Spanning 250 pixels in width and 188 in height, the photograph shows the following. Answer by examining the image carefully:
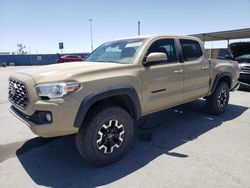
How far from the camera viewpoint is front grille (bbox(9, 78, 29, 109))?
10.5ft

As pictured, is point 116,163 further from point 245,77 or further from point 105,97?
point 245,77

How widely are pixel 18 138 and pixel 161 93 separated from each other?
117 inches

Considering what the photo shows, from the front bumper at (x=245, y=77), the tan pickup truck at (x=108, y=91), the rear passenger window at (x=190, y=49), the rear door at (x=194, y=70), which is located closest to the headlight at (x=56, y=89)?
the tan pickup truck at (x=108, y=91)

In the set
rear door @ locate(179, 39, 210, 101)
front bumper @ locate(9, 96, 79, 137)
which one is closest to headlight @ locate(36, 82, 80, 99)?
front bumper @ locate(9, 96, 79, 137)

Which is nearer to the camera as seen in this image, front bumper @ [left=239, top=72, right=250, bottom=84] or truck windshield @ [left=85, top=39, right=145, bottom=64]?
truck windshield @ [left=85, top=39, right=145, bottom=64]

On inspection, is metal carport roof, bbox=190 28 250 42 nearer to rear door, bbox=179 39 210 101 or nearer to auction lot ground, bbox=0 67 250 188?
rear door, bbox=179 39 210 101

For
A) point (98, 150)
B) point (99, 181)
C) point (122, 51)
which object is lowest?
point (99, 181)

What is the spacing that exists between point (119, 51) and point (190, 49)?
1.67 metres

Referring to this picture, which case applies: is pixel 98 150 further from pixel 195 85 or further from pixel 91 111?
pixel 195 85

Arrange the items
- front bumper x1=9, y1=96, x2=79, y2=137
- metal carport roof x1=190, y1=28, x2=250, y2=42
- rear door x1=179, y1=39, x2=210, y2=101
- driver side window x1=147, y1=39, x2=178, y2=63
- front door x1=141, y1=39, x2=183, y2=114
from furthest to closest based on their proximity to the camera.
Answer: metal carport roof x1=190, y1=28, x2=250, y2=42, rear door x1=179, y1=39, x2=210, y2=101, driver side window x1=147, y1=39, x2=178, y2=63, front door x1=141, y1=39, x2=183, y2=114, front bumper x1=9, y1=96, x2=79, y2=137

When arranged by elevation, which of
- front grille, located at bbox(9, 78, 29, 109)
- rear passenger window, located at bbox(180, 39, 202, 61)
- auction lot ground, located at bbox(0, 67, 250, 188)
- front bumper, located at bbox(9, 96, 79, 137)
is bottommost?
auction lot ground, located at bbox(0, 67, 250, 188)

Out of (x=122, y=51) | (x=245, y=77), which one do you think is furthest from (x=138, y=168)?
(x=245, y=77)

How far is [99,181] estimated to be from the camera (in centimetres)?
310

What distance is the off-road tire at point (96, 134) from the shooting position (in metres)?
3.24
